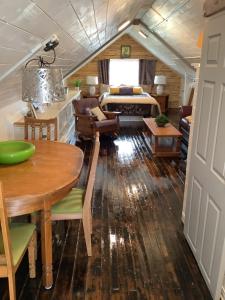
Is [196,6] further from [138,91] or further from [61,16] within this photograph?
[138,91]

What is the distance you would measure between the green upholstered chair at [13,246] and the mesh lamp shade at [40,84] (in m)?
0.72

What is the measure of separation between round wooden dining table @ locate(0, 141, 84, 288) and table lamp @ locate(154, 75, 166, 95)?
649cm

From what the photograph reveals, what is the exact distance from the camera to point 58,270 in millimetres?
2053

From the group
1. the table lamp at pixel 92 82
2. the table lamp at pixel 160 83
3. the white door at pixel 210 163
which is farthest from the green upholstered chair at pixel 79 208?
the table lamp at pixel 160 83

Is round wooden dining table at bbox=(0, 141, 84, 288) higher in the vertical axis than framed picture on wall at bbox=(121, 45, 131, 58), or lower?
lower

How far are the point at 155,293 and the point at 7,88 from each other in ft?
7.97

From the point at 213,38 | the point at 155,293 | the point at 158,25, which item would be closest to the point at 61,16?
the point at 213,38

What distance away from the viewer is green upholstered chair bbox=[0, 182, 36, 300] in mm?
1444

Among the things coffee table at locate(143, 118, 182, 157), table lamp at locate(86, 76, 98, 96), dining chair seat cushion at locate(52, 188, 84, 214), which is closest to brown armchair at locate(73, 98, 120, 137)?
coffee table at locate(143, 118, 182, 157)

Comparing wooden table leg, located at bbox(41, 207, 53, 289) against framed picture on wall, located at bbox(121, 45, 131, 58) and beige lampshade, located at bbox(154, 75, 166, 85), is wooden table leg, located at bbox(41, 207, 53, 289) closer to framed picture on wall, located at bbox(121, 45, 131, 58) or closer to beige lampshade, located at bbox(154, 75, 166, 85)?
beige lampshade, located at bbox(154, 75, 166, 85)

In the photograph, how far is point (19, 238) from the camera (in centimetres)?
170

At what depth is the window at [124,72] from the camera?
28.0 ft

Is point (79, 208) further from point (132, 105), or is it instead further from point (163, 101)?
point (163, 101)

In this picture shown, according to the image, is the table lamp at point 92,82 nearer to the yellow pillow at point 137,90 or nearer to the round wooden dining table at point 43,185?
the yellow pillow at point 137,90
